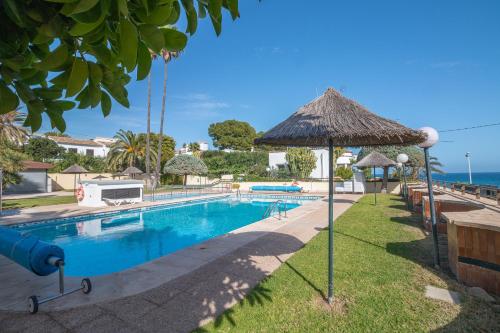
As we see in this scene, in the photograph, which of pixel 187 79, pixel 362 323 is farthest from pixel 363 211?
pixel 187 79

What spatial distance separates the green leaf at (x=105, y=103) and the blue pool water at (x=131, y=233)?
25.2ft

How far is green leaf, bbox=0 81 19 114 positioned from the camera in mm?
1015

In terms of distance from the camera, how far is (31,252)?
4246 millimetres

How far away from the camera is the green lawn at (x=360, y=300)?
3.42 metres

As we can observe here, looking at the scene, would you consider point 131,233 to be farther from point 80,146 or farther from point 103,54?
point 80,146

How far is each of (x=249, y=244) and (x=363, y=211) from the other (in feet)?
23.5

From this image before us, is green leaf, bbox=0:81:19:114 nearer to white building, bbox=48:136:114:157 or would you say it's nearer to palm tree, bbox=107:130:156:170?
palm tree, bbox=107:130:156:170

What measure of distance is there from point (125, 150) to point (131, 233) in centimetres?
2277

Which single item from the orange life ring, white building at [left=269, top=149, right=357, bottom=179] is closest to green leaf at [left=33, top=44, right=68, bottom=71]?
the orange life ring

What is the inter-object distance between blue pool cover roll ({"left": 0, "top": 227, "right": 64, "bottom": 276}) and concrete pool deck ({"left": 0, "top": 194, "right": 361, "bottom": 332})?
56cm

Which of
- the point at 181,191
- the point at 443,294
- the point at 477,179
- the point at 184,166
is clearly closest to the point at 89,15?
the point at 443,294

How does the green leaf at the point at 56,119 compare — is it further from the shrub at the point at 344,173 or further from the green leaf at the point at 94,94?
the shrub at the point at 344,173

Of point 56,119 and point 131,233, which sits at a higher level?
point 56,119

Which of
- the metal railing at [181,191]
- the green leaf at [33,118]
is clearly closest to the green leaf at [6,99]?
the green leaf at [33,118]
